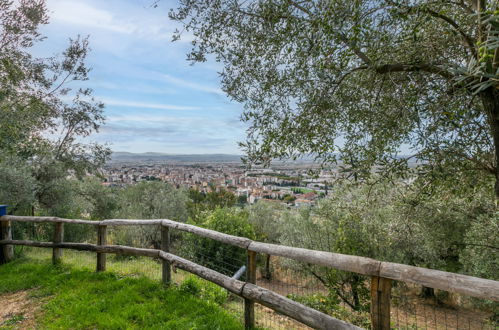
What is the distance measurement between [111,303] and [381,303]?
4.22 meters

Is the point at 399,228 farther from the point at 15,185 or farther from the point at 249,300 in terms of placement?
the point at 15,185

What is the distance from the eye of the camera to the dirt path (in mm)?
4375

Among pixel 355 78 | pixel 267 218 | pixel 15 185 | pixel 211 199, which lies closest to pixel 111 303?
pixel 355 78

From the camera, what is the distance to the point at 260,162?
4.06 metres

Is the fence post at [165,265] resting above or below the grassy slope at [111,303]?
above

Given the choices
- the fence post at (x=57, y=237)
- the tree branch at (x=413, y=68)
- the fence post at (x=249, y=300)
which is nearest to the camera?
the tree branch at (x=413, y=68)

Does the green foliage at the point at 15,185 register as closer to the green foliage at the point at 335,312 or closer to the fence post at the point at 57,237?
the fence post at the point at 57,237

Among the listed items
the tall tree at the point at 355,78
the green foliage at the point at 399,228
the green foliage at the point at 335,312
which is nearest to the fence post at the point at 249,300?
the tall tree at the point at 355,78

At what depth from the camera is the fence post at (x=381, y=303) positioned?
2.56 metres

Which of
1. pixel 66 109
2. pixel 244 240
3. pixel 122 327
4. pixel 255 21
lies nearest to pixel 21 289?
pixel 122 327

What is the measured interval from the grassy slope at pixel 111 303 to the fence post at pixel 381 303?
6.58 ft

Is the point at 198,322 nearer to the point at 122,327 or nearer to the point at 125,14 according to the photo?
the point at 122,327

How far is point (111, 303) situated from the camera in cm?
465

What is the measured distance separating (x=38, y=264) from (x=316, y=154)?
7.24m
